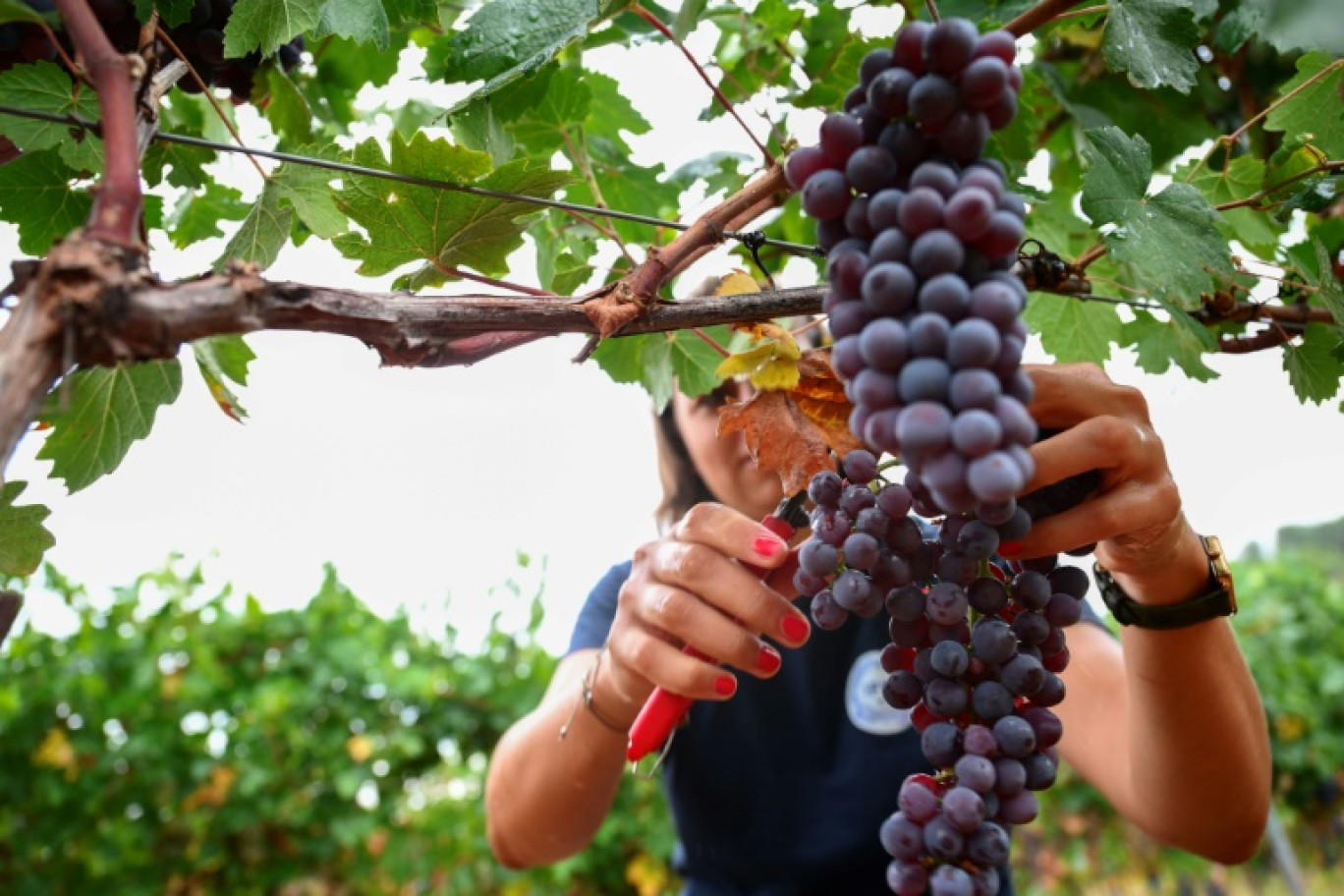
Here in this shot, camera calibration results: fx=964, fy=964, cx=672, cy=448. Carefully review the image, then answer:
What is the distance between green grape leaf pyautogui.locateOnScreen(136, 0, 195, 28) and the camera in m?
0.90

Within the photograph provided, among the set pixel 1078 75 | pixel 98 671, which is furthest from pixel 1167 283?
pixel 98 671

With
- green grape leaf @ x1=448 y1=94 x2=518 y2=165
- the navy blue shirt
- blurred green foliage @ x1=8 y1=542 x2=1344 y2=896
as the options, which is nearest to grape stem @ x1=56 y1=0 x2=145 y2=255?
green grape leaf @ x1=448 y1=94 x2=518 y2=165

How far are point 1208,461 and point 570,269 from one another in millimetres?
2225

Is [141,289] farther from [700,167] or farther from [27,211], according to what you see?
[700,167]

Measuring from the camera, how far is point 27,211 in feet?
3.46

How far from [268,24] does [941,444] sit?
31.8 inches

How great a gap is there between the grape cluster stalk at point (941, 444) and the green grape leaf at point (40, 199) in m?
0.87

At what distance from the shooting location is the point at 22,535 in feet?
2.94

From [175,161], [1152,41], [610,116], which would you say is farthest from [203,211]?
[1152,41]

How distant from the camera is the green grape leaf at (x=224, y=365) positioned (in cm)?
96

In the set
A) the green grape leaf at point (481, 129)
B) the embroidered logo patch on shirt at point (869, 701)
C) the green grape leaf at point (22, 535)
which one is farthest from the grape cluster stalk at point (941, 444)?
the embroidered logo patch on shirt at point (869, 701)

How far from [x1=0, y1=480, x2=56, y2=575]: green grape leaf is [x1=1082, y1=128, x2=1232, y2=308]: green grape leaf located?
3.26 ft

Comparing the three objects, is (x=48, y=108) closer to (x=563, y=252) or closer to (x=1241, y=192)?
(x=563, y=252)

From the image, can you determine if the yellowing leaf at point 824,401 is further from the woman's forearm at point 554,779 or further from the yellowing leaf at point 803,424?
the woman's forearm at point 554,779
